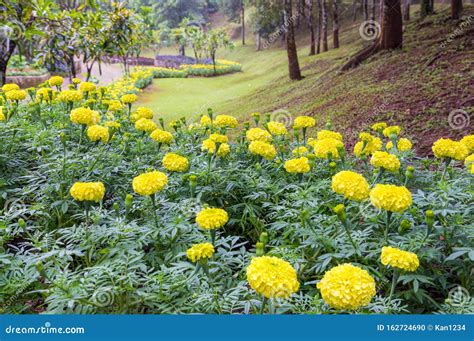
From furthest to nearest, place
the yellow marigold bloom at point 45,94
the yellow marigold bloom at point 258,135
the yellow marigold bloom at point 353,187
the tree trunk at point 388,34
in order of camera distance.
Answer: the tree trunk at point 388,34
the yellow marigold bloom at point 45,94
the yellow marigold bloom at point 258,135
the yellow marigold bloom at point 353,187

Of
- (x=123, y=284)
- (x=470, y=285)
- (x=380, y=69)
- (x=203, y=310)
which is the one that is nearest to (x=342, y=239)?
(x=470, y=285)

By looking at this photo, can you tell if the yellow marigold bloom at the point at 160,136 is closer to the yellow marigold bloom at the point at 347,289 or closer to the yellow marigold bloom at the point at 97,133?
the yellow marigold bloom at the point at 97,133

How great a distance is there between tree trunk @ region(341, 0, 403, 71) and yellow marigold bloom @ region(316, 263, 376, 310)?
8.50 meters

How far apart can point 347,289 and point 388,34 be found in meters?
8.83

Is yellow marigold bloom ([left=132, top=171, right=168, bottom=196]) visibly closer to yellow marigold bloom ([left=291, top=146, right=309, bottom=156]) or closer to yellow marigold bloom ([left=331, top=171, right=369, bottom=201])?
yellow marigold bloom ([left=331, top=171, right=369, bottom=201])

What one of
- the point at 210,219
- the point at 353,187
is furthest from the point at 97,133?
the point at 353,187

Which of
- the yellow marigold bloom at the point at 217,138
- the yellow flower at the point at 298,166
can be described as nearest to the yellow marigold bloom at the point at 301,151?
the yellow flower at the point at 298,166

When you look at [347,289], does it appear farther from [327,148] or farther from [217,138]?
[217,138]

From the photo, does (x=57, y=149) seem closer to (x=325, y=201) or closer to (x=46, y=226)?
(x=46, y=226)

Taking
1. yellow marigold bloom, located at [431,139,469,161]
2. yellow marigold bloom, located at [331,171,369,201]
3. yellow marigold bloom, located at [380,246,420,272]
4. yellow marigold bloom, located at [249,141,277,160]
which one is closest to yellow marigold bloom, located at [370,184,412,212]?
yellow marigold bloom, located at [331,171,369,201]

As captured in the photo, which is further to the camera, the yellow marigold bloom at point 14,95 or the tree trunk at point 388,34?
the tree trunk at point 388,34

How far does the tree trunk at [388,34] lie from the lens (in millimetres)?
8619

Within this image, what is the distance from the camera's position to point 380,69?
8.32m

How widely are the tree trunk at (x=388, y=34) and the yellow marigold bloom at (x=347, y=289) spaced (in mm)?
8499
